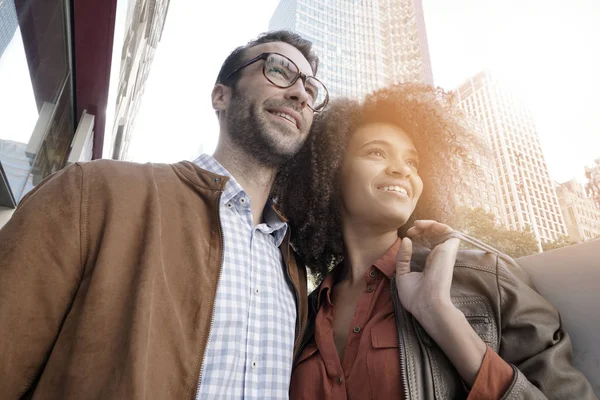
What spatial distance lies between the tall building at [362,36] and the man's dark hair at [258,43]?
66.1 m

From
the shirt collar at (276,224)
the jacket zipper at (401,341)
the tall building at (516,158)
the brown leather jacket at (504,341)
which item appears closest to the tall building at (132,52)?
the shirt collar at (276,224)

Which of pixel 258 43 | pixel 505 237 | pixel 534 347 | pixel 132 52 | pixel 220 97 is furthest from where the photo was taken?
pixel 505 237

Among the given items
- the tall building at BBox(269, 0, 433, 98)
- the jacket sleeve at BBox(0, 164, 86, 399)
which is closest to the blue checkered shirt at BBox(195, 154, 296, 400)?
the jacket sleeve at BBox(0, 164, 86, 399)

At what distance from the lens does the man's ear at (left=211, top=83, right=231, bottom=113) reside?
2283 millimetres

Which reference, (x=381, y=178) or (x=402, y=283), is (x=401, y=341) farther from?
(x=381, y=178)

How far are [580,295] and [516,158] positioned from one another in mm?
87828

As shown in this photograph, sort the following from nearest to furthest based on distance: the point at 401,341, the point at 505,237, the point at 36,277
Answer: the point at 36,277
the point at 401,341
the point at 505,237

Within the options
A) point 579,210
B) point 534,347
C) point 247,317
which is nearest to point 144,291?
point 247,317

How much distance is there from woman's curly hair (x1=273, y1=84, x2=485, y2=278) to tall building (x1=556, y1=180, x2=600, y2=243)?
77029 mm

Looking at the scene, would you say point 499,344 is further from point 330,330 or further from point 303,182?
point 303,182

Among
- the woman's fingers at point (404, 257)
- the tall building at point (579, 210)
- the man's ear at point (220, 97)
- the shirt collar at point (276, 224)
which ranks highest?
the tall building at point (579, 210)

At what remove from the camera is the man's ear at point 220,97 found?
228cm

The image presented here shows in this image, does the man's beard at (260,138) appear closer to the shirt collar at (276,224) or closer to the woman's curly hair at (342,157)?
the shirt collar at (276,224)

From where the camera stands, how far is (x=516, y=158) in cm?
7544
